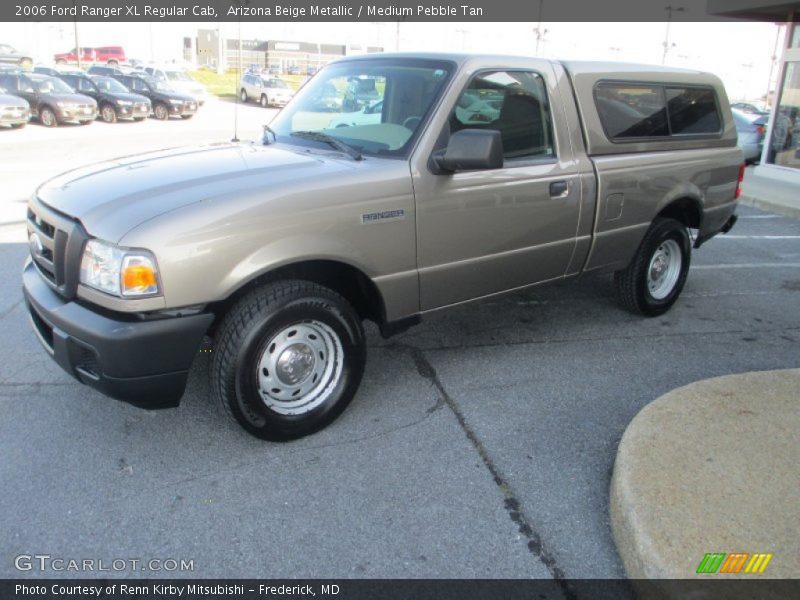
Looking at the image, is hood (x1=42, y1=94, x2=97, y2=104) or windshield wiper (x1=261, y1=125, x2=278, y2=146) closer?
windshield wiper (x1=261, y1=125, x2=278, y2=146)

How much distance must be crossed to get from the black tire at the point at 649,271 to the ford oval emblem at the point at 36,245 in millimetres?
4013

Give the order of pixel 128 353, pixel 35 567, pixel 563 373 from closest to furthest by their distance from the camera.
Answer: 1. pixel 35 567
2. pixel 128 353
3. pixel 563 373

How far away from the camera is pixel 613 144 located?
4.67m

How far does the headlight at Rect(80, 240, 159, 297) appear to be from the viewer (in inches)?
114

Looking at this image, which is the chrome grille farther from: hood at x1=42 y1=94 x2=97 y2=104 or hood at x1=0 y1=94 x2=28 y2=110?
hood at x1=42 y1=94 x2=97 y2=104

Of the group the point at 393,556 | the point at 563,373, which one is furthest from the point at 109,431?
the point at 563,373

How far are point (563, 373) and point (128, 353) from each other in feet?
8.96

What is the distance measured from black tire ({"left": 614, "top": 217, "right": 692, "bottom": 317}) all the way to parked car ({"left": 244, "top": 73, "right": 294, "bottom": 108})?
29.8 meters

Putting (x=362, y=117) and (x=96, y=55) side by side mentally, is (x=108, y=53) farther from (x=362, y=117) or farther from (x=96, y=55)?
(x=362, y=117)

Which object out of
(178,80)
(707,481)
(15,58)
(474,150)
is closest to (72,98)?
(178,80)

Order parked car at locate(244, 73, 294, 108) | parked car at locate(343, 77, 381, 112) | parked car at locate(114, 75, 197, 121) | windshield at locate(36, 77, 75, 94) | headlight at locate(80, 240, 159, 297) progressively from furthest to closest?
1. parked car at locate(244, 73, 294, 108)
2. parked car at locate(114, 75, 197, 121)
3. windshield at locate(36, 77, 75, 94)
4. parked car at locate(343, 77, 381, 112)
5. headlight at locate(80, 240, 159, 297)

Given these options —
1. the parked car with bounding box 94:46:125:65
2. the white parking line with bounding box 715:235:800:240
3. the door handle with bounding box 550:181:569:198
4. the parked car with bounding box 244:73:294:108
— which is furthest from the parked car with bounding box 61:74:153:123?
the parked car with bounding box 94:46:125:65

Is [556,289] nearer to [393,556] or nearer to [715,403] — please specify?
[715,403]

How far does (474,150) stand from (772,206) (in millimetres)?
9930
